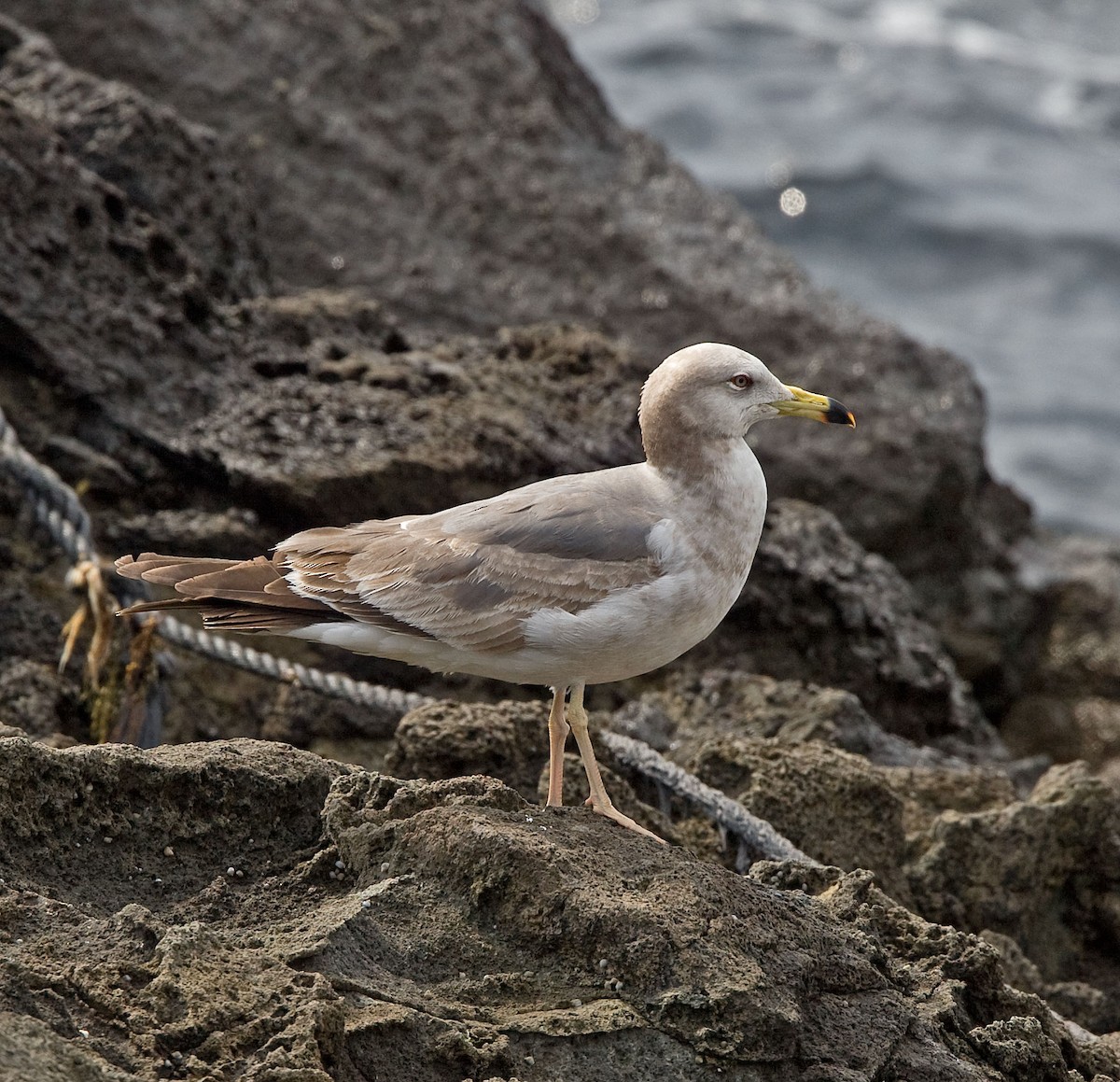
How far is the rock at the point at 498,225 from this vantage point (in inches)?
300

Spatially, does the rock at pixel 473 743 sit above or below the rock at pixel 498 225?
below

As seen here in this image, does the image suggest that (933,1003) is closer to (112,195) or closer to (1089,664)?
(112,195)

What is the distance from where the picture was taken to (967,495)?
8086mm

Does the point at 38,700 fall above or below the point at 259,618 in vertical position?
below

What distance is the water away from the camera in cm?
1450

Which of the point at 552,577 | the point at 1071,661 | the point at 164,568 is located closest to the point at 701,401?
the point at 552,577

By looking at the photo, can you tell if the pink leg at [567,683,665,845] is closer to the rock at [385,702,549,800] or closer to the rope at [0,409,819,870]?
the rock at [385,702,549,800]

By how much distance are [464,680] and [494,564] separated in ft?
4.60

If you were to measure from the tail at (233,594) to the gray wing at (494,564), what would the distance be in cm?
5

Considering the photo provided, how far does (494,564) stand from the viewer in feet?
14.5

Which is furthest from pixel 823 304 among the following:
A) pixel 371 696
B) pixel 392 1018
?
pixel 392 1018

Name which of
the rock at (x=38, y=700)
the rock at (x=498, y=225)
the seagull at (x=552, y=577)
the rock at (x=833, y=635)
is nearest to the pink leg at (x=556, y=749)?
the seagull at (x=552, y=577)

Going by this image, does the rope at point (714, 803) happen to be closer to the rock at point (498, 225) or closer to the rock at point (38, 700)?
the rock at point (38, 700)

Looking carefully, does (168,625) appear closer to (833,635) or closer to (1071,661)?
(833,635)
